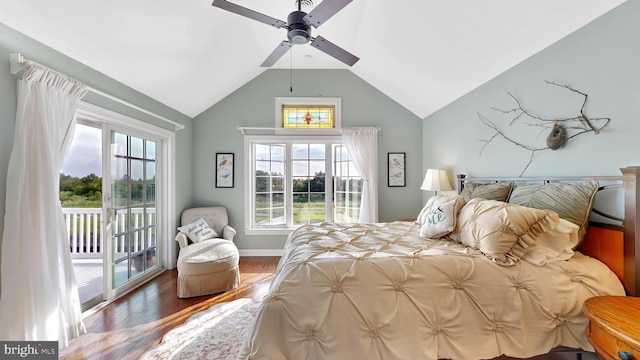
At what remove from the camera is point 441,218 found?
1940 mm

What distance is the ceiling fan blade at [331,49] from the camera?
1.95m

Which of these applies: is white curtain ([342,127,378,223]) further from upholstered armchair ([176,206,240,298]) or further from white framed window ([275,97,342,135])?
upholstered armchair ([176,206,240,298])

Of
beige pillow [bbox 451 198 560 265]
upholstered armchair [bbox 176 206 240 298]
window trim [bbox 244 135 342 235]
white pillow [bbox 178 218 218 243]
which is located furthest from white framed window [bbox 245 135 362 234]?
beige pillow [bbox 451 198 560 265]

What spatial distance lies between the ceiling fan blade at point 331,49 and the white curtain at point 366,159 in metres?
1.92

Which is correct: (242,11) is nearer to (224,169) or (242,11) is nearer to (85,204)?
(224,169)

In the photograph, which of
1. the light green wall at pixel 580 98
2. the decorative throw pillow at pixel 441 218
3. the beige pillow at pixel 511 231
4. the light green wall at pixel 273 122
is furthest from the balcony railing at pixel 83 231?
the light green wall at pixel 580 98

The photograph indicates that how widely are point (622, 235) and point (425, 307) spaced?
1.29m

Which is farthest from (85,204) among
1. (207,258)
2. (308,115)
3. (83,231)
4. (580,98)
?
(580,98)

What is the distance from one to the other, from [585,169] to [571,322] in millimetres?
1050

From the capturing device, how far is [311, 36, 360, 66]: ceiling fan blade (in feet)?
6.40

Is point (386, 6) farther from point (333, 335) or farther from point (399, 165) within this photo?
point (333, 335)

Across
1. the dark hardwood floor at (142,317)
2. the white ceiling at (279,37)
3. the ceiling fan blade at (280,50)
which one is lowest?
the dark hardwood floor at (142,317)

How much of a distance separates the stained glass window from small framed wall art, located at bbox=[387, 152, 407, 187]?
3.83ft

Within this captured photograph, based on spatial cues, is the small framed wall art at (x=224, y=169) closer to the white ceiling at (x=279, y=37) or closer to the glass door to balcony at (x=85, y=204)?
the white ceiling at (x=279, y=37)
